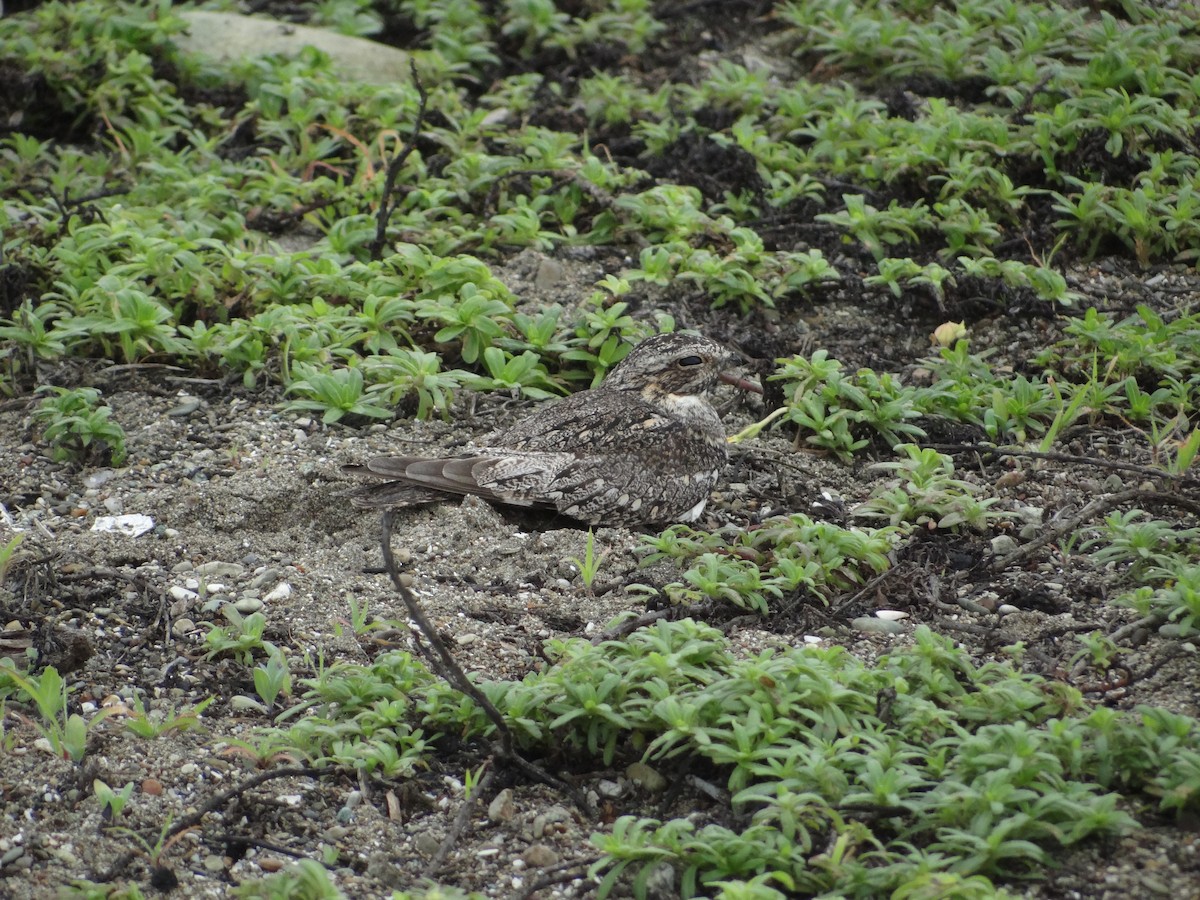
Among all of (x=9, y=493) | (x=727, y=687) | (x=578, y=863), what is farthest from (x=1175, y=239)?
(x=9, y=493)

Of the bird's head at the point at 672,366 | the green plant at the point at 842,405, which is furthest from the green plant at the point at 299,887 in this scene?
the green plant at the point at 842,405

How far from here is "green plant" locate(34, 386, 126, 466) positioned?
16.5 ft

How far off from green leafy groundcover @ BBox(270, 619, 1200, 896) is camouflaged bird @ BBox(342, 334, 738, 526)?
1.04 metres

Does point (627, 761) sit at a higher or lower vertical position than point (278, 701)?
higher

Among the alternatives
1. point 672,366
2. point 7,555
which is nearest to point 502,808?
point 7,555

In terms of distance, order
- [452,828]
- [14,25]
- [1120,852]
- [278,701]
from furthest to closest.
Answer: [14,25]
[278,701]
[452,828]
[1120,852]

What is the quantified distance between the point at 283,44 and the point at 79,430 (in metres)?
3.72

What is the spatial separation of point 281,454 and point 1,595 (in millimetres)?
1214

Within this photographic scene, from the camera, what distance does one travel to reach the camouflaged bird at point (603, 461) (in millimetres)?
4676

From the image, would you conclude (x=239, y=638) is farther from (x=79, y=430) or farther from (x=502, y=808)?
(x=79, y=430)

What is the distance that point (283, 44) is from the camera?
789cm

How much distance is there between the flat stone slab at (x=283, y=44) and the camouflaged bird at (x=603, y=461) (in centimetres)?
350

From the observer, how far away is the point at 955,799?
2.95 m

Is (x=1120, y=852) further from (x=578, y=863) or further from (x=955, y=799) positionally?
(x=578, y=863)
